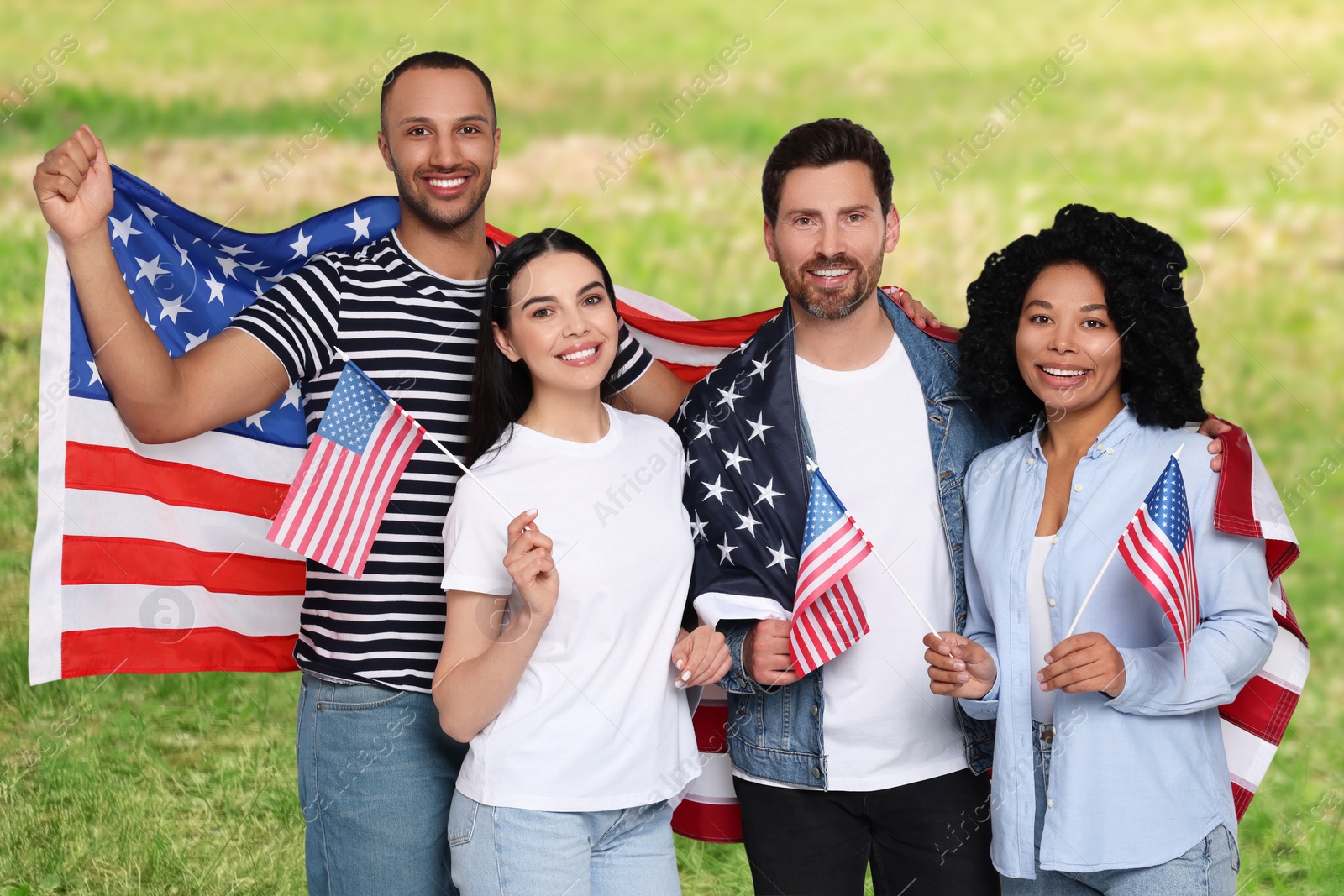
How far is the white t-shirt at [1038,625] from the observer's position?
313cm

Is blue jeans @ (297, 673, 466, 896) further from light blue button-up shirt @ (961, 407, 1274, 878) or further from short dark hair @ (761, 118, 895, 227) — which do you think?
short dark hair @ (761, 118, 895, 227)

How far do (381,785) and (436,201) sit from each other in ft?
4.80

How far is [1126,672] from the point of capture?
292cm

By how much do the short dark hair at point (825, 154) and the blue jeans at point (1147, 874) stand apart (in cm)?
143

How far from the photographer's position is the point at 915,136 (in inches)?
539

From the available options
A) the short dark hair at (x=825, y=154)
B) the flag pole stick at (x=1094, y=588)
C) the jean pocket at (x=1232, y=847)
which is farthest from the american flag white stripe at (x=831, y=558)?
the jean pocket at (x=1232, y=847)

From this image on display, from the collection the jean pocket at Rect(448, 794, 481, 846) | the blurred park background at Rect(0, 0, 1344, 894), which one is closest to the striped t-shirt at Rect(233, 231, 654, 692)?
the jean pocket at Rect(448, 794, 481, 846)

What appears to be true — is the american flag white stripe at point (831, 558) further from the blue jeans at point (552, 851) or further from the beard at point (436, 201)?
the beard at point (436, 201)

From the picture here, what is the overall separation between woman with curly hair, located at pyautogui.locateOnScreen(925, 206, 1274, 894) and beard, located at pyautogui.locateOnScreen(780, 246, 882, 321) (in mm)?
396

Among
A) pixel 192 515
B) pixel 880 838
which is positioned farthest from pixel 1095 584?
pixel 192 515

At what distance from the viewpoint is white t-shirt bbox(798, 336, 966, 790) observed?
11.0 ft

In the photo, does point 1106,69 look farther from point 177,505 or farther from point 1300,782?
point 177,505

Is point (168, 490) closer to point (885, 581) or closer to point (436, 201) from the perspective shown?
point (436, 201)

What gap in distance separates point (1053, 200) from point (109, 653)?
10.8 meters
